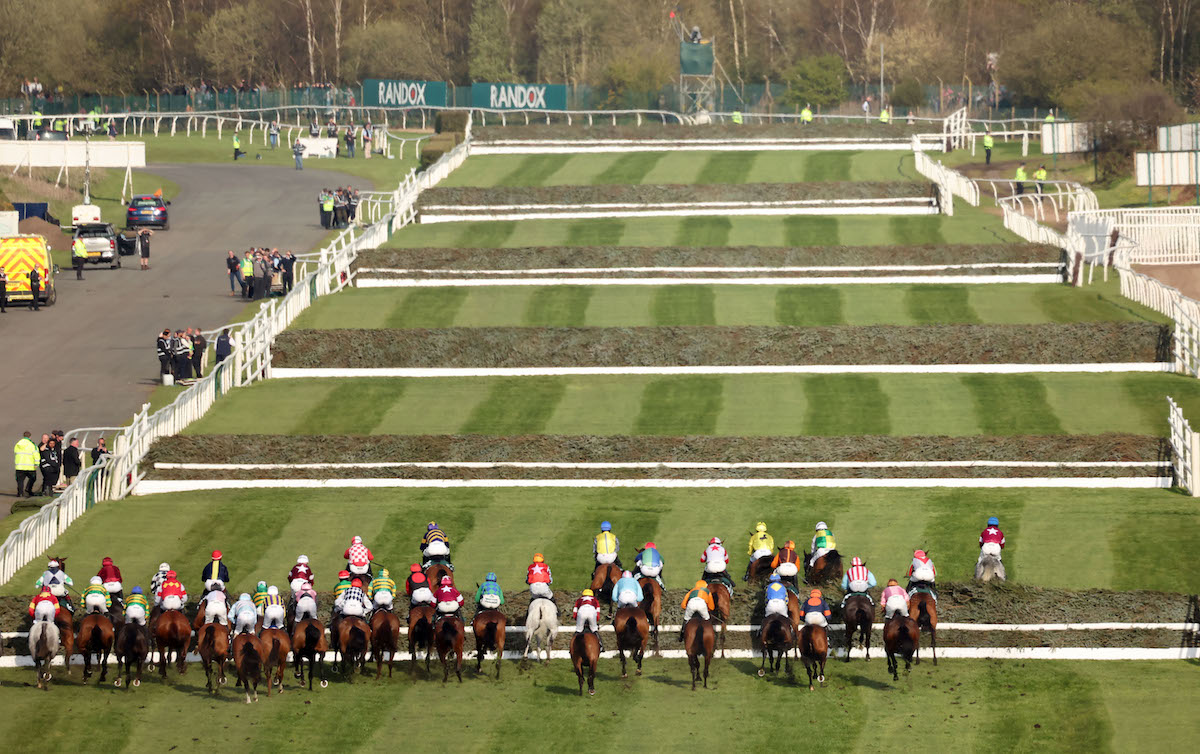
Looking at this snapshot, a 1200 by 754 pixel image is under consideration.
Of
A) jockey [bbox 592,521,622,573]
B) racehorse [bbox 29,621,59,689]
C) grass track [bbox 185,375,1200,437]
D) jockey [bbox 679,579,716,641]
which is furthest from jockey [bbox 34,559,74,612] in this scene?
grass track [bbox 185,375,1200,437]

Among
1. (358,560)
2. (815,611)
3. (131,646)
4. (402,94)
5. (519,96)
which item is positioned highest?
(402,94)

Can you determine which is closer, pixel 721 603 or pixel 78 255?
pixel 721 603

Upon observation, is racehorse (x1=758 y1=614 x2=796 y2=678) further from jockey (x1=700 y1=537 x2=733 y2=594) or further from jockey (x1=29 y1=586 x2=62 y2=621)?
jockey (x1=29 y1=586 x2=62 y2=621)

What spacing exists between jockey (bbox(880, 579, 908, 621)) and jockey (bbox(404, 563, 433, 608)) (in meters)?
6.46

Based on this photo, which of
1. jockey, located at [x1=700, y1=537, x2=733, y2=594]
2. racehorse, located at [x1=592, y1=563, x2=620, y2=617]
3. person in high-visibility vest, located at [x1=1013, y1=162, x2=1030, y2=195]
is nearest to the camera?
jockey, located at [x1=700, y1=537, x2=733, y2=594]

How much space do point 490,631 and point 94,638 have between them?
559 cm

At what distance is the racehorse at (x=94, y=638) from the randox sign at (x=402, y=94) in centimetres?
7598

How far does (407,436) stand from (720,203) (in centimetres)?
2724

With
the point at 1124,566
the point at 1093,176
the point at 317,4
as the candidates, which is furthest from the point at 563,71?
the point at 1124,566

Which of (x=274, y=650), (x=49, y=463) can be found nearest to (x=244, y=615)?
(x=274, y=650)

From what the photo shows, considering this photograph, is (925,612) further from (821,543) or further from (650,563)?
(650,563)

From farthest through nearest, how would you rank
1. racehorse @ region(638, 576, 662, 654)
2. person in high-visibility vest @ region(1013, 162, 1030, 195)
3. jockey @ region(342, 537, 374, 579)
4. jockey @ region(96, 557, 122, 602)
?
person in high-visibility vest @ region(1013, 162, 1030, 195) < jockey @ region(342, 537, 374, 579) < jockey @ region(96, 557, 122, 602) < racehorse @ region(638, 576, 662, 654)

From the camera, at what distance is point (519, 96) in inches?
3848

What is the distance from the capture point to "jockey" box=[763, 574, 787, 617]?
80.5 feet
